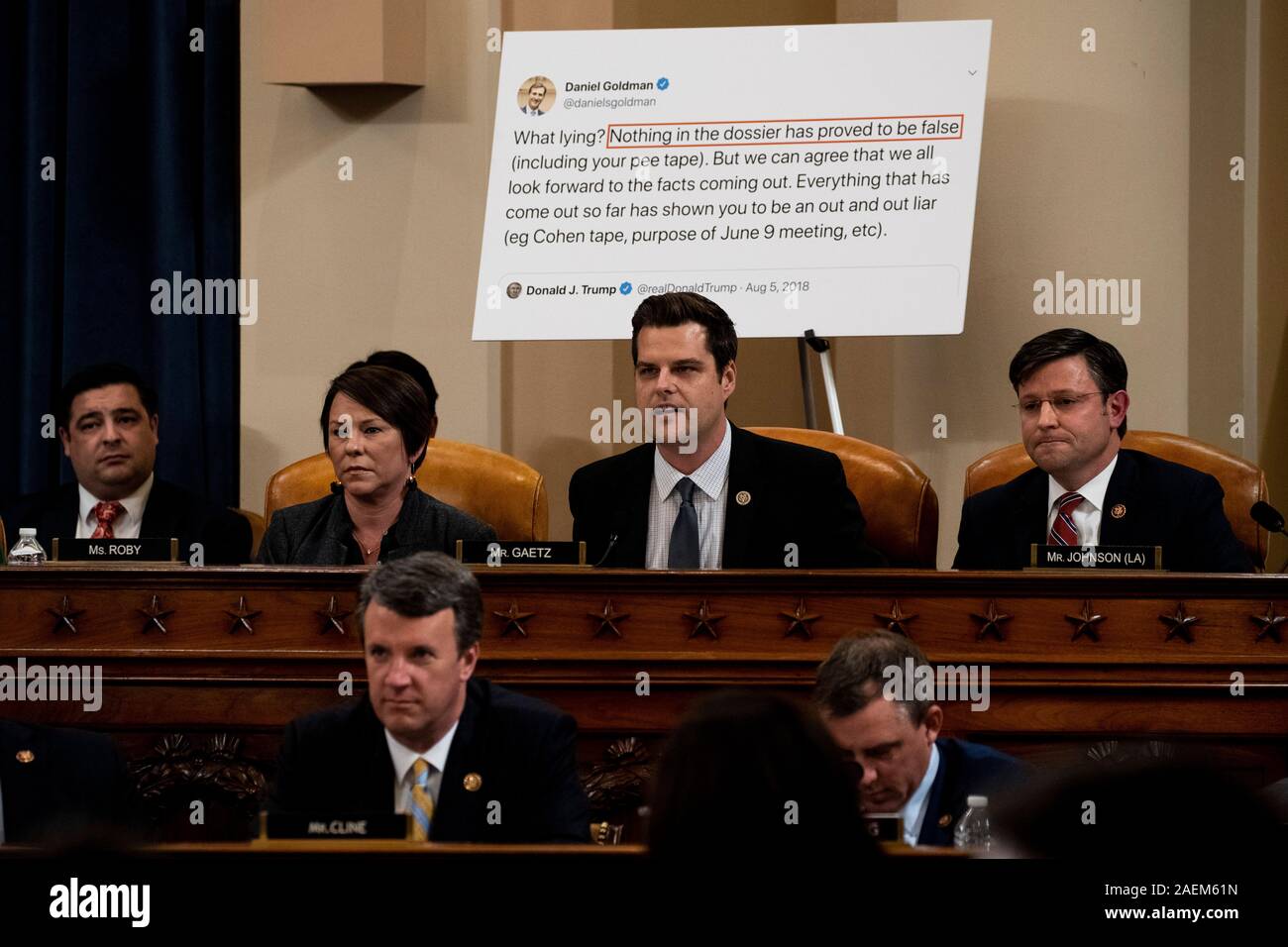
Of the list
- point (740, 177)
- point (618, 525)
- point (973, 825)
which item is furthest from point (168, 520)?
point (973, 825)

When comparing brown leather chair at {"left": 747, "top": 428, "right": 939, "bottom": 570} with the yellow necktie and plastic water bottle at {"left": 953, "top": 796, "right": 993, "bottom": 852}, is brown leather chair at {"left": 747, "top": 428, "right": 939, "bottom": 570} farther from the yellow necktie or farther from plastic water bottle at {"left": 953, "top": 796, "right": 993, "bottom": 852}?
the yellow necktie

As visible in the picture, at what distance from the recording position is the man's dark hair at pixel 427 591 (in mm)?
2666

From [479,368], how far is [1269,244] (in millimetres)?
2534

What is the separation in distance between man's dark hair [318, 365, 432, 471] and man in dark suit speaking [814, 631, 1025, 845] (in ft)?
4.38

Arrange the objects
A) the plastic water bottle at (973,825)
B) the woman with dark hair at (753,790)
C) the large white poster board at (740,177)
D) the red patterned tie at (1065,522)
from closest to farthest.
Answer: the woman with dark hair at (753,790)
the plastic water bottle at (973,825)
the red patterned tie at (1065,522)
the large white poster board at (740,177)

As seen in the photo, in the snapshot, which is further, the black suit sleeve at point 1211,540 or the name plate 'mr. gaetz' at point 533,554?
the black suit sleeve at point 1211,540

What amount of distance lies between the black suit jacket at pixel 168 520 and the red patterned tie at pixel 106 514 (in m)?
0.07

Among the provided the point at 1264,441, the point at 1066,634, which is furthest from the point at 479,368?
the point at 1066,634

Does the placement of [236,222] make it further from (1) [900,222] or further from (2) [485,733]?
(2) [485,733]

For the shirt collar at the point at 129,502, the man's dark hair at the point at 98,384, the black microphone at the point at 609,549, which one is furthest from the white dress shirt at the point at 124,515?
the black microphone at the point at 609,549

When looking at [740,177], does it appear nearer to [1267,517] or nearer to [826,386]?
[826,386]

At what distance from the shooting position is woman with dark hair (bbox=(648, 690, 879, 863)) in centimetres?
135

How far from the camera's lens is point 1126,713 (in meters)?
3.04

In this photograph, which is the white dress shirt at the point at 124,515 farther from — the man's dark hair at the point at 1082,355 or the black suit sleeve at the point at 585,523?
the man's dark hair at the point at 1082,355
